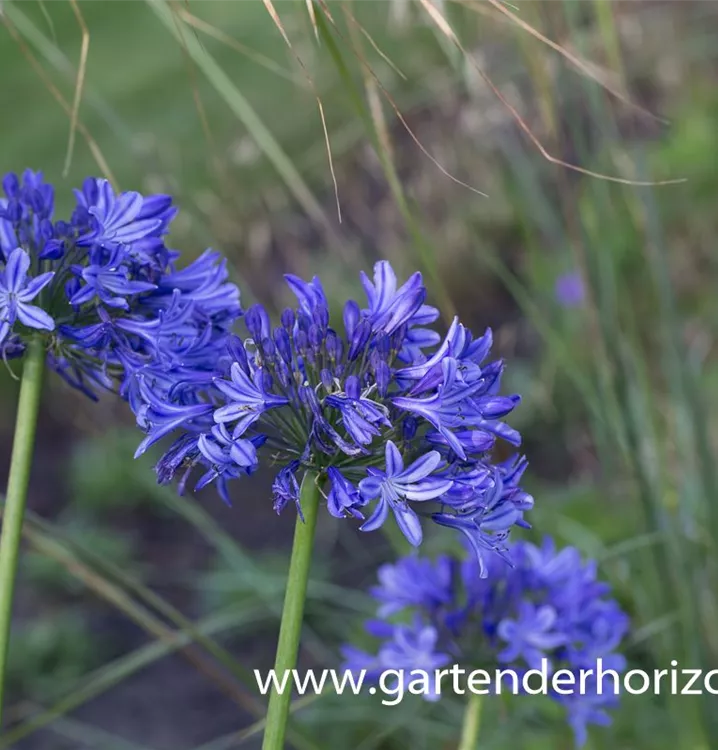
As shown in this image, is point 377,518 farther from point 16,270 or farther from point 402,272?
point 402,272

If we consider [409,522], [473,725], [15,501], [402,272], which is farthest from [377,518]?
[402,272]

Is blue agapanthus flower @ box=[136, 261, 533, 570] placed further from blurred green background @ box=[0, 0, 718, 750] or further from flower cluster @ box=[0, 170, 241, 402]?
blurred green background @ box=[0, 0, 718, 750]

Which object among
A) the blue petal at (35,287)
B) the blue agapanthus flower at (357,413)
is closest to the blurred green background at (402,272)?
the blue agapanthus flower at (357,413)

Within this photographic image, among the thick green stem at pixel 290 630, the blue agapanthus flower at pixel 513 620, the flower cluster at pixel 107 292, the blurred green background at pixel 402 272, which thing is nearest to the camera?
the thick green stem at pixel 290 630

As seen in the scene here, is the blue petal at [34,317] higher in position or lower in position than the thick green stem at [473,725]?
higher

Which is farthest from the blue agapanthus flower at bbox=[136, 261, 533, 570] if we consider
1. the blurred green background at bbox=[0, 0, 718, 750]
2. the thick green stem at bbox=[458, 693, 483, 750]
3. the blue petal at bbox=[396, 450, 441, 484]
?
the thick green stem at bbox=[458, 693, 483, 750]

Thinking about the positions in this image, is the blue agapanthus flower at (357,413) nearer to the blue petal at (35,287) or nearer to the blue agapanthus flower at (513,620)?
the blue petal at (35,287)

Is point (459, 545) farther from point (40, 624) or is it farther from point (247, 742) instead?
point (40, 624)
